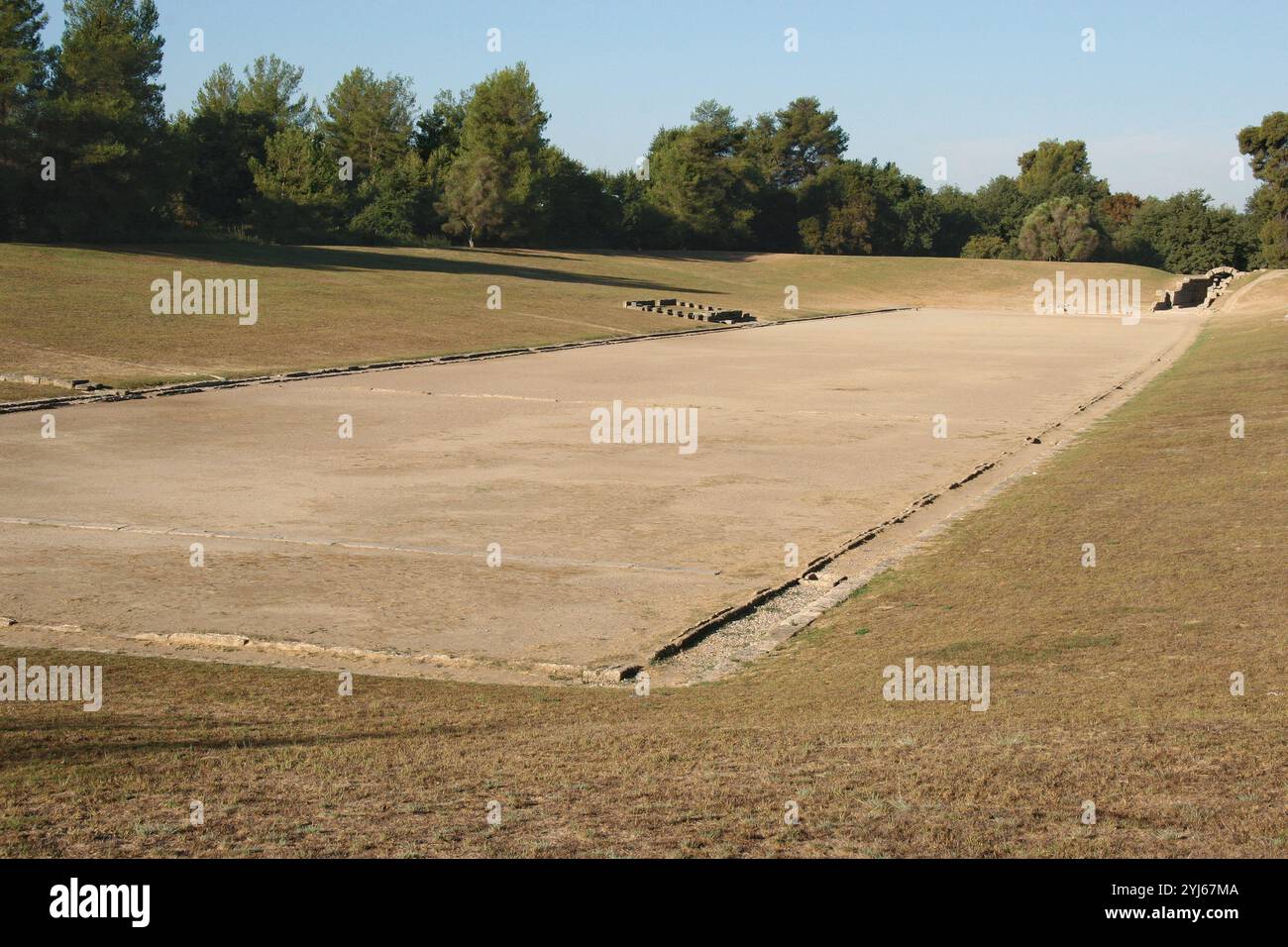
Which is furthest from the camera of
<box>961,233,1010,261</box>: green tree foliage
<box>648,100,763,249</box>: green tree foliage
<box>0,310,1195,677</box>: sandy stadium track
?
<box>961,233,1010,261</box>: green tree foliage

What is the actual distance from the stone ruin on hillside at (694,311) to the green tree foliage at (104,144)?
23.0 metres

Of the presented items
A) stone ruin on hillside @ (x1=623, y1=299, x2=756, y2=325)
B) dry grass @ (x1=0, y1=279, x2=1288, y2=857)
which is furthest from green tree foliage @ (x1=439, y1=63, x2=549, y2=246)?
dry grass @ (x1=0, y1=279, x2=1288, y2=857)

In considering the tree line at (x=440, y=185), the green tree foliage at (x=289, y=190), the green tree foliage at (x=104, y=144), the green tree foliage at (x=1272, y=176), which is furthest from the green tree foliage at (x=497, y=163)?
the green tree foliage at (x=1272, y=176)

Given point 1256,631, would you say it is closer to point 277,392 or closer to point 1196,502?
point 1196,502

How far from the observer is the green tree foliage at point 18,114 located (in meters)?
56.2

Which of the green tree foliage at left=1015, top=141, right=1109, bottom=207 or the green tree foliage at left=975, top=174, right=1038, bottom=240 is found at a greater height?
the green tree foliage at left=1015, top=141, right=1109, bottom=207

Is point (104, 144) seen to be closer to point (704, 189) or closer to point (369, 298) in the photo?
point (369, 298)

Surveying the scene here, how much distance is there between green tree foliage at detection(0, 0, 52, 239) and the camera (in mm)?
56156

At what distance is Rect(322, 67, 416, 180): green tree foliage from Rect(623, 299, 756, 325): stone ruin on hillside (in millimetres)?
42913

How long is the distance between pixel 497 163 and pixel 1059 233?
45797 mm

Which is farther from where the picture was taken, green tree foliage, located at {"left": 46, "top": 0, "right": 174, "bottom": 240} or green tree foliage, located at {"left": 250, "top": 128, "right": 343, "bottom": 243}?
green tree foliage, located at {"left": 250, "top": 128, "right": 343, "bottom": 243}

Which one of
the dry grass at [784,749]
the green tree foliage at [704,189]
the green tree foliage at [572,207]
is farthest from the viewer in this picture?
the green tree foliage at [704,189]

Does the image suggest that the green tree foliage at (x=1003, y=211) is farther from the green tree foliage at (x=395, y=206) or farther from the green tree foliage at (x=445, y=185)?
the green tree foliage at (x=395, y=206)

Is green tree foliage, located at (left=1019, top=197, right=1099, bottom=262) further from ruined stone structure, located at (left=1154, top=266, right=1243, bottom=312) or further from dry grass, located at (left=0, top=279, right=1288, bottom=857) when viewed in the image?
dry grass, located at (left=0, top=279, right=1288, bottom=857)
